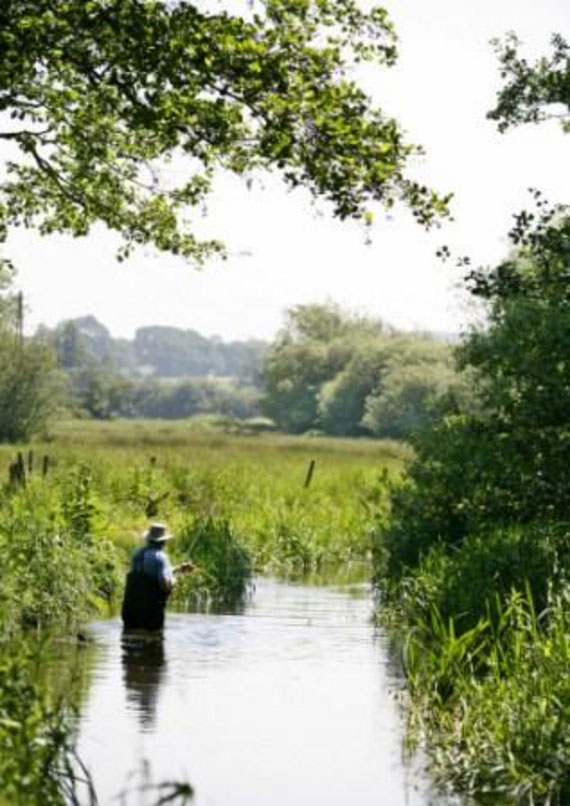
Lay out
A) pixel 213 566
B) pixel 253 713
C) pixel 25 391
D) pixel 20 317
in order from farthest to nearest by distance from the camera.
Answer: pixel 20 317 < pixel 25 391 < pixel 213 566 < pixel 253 713

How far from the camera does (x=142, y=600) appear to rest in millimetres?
23641

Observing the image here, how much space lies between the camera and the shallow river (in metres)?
14.8

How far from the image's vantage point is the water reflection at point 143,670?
18.4 m

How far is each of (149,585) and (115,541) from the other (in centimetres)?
661

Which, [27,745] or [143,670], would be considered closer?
[27,745]

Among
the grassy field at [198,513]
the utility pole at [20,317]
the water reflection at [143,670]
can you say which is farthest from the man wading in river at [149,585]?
the utility pole at [20,317]

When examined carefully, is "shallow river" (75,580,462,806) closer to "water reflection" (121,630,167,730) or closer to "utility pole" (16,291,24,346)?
"water reflection" (121,630,167,730)

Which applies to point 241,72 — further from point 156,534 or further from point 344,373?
point 344,373

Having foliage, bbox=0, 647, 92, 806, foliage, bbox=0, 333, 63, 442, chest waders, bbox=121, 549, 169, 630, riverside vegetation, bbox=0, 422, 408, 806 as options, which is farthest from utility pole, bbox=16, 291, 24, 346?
foliage, bbox=0, 647, 92, 806

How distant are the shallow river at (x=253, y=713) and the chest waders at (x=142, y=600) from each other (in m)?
0.29

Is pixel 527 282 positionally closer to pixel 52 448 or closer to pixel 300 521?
pixel 300 521

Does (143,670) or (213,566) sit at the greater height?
(213,566)

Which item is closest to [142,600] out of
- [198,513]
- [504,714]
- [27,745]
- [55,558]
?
[55,558]

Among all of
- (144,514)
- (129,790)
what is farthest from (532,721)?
(144,514)
